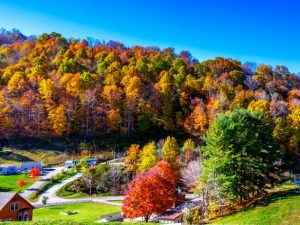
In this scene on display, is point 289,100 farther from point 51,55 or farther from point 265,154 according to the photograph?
point 51,55

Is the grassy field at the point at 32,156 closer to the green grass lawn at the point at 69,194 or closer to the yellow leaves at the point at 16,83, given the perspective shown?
the green grass lawn at the point at 69,194

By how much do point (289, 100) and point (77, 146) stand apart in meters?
54.8

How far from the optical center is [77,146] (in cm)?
8212

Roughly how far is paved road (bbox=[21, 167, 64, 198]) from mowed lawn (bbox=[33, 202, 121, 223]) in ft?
31.2

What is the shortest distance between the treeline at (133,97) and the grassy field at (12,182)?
59.2ft

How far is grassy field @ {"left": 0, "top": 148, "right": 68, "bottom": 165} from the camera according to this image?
249 feet

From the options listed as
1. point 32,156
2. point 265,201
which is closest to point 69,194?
point 32,156

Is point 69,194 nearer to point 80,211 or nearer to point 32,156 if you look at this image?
point 80,211

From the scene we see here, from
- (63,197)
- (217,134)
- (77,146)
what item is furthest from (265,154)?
(77,146)

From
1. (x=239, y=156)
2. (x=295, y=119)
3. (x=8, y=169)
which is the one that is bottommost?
(x=8, y=169)

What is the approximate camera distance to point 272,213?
29.1m

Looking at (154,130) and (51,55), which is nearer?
(154,130)

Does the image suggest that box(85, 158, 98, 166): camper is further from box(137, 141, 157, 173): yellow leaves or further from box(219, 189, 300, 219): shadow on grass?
box(219, 189, 300, 219): shadow on grass

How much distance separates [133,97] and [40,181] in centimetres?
3350
